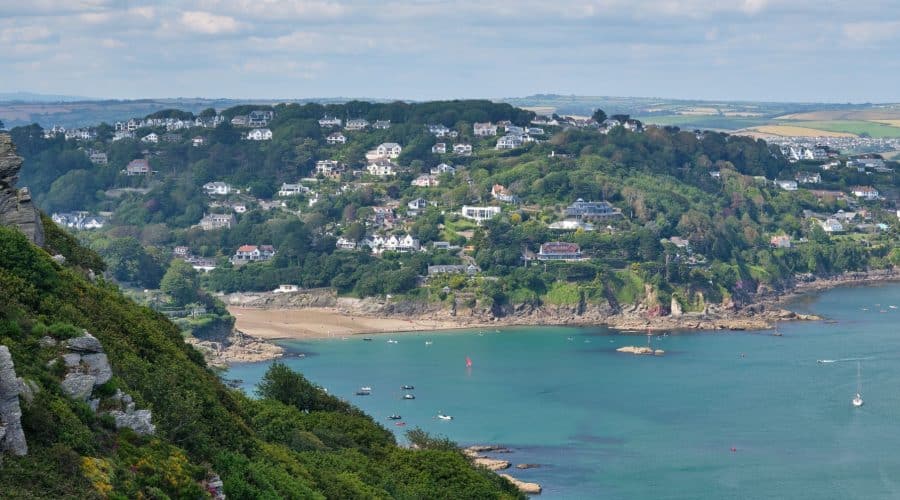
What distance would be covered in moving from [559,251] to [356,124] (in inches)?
1180

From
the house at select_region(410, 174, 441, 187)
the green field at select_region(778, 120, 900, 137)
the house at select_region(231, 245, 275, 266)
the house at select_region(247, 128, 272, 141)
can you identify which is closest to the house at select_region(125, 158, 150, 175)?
the house at select_region(247, 128, 272, 141)

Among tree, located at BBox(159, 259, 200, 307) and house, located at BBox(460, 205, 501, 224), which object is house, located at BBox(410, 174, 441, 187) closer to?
house, located at BBox(460, 205, 501, 224)

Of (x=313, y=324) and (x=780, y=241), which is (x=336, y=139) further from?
(x=313, y=324)

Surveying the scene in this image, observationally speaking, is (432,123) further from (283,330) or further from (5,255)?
(5,255)

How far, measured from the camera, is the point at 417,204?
69.9 metres

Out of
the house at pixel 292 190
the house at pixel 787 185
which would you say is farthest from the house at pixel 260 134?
the house at pixel 787 185

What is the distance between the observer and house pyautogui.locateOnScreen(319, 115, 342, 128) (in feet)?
285

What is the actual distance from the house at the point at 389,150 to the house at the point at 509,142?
5.49 m

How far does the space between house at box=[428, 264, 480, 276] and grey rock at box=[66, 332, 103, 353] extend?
47124mm

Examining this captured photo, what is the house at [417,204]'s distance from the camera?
69.7 m

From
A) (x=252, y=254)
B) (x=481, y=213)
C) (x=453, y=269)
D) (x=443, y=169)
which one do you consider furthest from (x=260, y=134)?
(x=453, y=269)

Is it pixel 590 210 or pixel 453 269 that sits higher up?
pixel 590 210

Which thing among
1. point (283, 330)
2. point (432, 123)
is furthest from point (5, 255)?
point (432, 123)

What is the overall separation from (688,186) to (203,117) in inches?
1352
